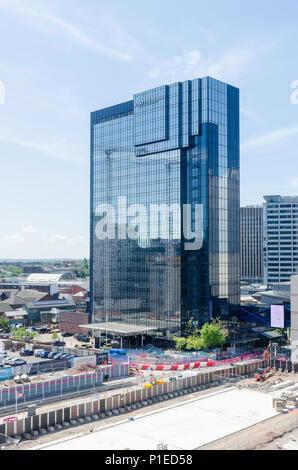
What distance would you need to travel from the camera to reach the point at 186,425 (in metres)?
45.9

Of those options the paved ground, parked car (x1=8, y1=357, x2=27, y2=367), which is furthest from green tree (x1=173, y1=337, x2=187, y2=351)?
the paved ground

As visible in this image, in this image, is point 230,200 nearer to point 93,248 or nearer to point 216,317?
point 216,317

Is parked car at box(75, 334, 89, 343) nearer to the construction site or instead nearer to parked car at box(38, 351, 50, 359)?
parked car at box(38, 351, 50, 359)

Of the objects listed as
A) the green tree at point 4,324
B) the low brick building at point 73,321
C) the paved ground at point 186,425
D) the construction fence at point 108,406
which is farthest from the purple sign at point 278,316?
the green tree at point 4,324

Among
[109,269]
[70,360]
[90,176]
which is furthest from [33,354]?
[90,176]

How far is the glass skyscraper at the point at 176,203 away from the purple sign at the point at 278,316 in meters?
9.53

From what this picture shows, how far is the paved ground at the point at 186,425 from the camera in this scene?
40.8m

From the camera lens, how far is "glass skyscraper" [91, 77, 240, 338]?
3484 inches

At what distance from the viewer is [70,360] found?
69938mm

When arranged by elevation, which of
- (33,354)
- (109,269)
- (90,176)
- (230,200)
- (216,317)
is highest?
(90,176)

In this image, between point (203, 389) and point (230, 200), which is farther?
point (230, 200)
